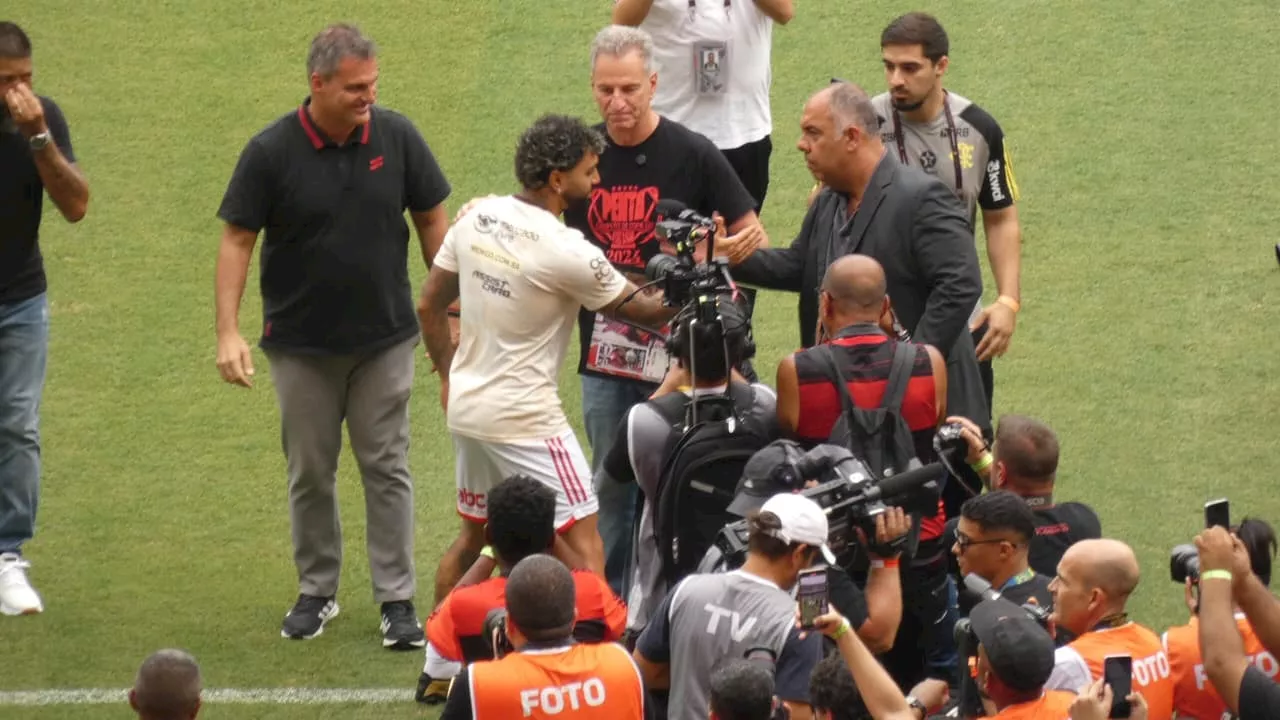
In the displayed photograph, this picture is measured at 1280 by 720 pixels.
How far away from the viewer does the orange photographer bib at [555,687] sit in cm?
477

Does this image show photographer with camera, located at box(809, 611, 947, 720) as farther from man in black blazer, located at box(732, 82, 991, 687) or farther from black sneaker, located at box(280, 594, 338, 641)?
black sneaker, located at box(280, 594, 338, 641)

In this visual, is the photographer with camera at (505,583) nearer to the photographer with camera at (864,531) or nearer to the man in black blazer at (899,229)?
the photographer with camera at (864,531)

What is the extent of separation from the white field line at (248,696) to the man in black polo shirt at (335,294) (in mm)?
358

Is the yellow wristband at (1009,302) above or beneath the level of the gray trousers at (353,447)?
above

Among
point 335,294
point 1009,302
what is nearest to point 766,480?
point 335,294

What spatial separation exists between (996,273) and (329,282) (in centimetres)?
244

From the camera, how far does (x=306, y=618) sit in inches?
288

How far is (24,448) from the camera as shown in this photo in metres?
7.42

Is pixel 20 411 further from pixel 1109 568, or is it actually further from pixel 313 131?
pixel 1109 568

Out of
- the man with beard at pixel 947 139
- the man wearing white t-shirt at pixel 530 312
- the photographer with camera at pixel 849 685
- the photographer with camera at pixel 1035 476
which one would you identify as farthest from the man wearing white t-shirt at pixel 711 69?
the photographer with camera at pixel 849 685

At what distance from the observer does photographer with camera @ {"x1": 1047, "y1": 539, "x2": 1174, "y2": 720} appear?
523 centimetres

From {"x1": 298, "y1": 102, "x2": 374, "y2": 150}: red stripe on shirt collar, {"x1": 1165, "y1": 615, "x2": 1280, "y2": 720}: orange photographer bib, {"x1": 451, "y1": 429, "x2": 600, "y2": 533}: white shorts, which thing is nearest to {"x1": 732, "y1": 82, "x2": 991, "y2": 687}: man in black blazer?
{"x1": 451, "y1": 429, "x2": 600, "y2": 533}: white shorts

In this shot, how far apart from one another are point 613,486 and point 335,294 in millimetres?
1168

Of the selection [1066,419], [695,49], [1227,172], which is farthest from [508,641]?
[1227,172]
